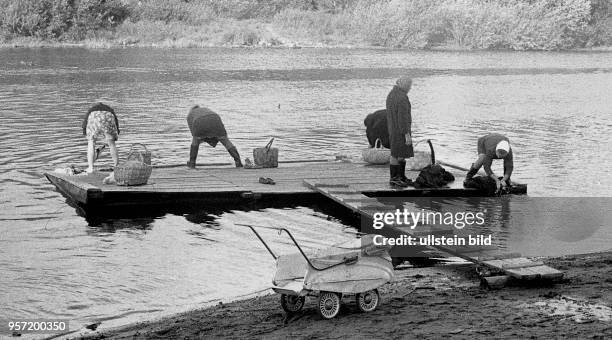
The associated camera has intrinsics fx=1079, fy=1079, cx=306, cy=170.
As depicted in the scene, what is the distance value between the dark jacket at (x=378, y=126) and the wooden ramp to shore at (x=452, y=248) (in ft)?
5.49

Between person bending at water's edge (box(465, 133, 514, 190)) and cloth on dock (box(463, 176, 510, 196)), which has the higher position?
person bending at water's edge (box(465, 133, 514, 190))

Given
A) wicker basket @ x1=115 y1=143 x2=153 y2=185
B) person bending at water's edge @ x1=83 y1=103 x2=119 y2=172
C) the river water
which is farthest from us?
person bending at water's edge @ x1=83 y1=103 x2=119 y2=172

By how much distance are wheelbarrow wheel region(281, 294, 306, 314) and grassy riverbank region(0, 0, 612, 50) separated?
2712 inches

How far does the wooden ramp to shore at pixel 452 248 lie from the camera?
34.2 ft

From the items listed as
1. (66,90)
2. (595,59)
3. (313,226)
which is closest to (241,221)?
(313,226)

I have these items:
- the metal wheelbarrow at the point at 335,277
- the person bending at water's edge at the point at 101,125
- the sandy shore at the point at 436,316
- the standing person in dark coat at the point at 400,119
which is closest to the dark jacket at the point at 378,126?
the standing person in dark coat at the point at 400,119

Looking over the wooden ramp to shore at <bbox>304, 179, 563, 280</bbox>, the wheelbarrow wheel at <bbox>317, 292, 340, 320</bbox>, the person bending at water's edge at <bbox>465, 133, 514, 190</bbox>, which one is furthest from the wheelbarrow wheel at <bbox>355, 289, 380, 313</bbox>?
the person bending at water's edge at <bbox>465, 133, 514, 190</bbox>

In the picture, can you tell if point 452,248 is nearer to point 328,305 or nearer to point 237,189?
point 328,305

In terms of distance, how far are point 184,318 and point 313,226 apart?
16.4ft

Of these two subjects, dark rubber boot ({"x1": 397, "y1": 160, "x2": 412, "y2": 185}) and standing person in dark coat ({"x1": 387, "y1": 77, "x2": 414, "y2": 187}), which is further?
dark rubber boot ({"x1": 397, "y1": 160, "x2": 412, "y2": 185})

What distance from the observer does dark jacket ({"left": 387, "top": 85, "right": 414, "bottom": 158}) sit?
15555 mm

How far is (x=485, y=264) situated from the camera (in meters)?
11.1

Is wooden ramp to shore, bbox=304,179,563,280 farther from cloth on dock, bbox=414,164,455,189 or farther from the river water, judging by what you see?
cloth on dock, bbox=414,164,455,189

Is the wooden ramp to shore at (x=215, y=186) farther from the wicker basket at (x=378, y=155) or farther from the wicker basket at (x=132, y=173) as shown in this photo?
the wicker basket at (x=378, y=155)
